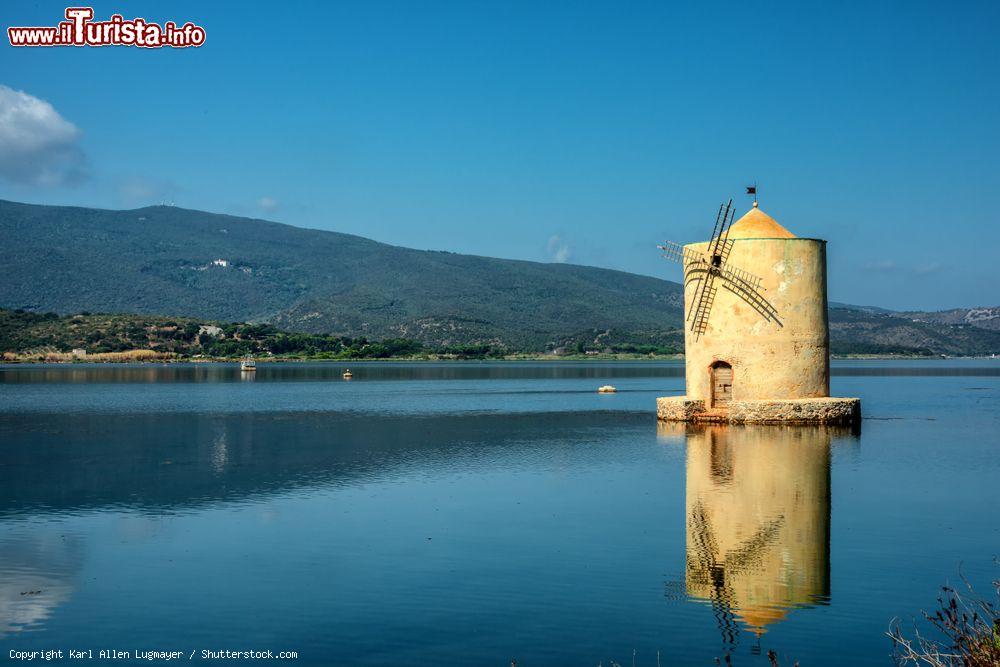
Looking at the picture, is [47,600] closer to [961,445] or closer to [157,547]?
[157,547]

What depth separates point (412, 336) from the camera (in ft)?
536

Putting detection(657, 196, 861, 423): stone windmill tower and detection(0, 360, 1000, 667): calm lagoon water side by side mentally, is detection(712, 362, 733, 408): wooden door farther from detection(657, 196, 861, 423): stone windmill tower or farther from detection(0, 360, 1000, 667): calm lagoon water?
detection(0, 360, 1000, 667): calm lagoon water

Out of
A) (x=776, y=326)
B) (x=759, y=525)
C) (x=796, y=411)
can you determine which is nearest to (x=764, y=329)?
(x=776, y=326)

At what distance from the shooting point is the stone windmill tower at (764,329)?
26750 millimetres

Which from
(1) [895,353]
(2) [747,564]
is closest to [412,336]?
(1) [895,353]

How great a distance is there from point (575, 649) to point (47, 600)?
16.5ft

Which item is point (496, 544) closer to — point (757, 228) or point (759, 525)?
point (759, 525)

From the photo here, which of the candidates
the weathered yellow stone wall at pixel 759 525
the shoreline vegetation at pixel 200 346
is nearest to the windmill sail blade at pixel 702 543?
the weathered yellow stone wall at pixel 759 525

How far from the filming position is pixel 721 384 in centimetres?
2762

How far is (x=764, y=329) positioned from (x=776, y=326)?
0.31 meters

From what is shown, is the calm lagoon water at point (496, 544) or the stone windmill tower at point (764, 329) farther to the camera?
the stone windmill tower at point (764, 329)

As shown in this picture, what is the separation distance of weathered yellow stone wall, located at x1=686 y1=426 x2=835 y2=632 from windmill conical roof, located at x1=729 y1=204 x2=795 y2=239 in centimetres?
653

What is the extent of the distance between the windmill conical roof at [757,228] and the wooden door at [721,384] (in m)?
3.49

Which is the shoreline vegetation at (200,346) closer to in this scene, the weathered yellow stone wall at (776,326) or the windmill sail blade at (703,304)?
the windmill sail blade at (703,304)
